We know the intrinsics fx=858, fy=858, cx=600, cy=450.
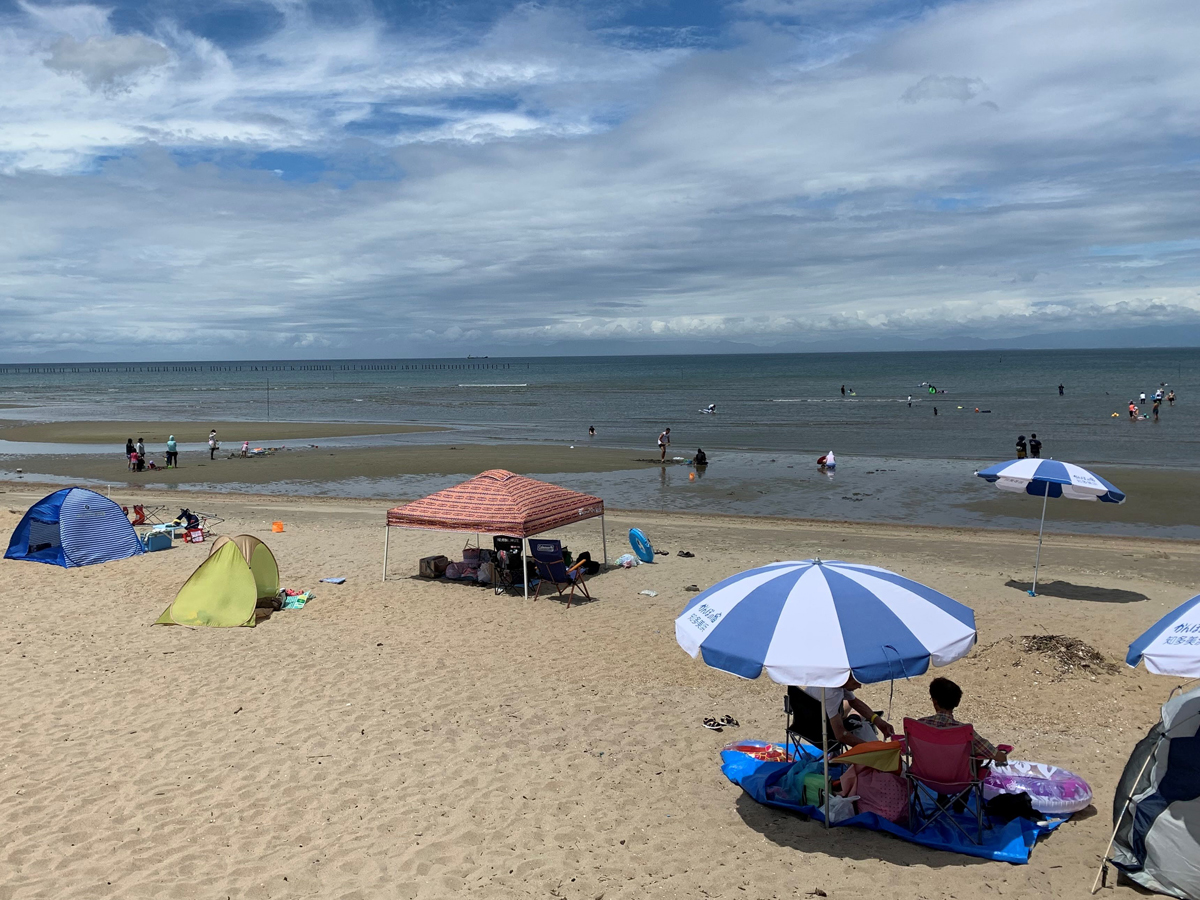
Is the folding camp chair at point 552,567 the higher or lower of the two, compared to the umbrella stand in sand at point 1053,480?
lower

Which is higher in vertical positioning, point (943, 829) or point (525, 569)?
point (525, 569)

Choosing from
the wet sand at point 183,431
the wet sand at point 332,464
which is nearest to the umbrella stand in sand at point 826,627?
the wet sand at point 332,464

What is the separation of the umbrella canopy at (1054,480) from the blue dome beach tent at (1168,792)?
22.8ft

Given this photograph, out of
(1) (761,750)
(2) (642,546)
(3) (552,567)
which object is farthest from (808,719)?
(2) (642,546)

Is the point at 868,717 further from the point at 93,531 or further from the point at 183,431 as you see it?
the point at 183,431

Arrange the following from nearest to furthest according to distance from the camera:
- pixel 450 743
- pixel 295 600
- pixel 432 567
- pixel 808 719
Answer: pixel 808 719 < pixel 450 743 < pixel 295 600 < pixel 432 567

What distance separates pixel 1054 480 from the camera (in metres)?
12.4

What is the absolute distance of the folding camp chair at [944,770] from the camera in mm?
6387

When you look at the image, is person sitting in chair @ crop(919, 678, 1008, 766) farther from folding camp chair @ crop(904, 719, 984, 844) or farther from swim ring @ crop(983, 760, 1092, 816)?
swim ring @ crop(983, 760, 1092, 816)

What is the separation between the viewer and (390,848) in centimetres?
639

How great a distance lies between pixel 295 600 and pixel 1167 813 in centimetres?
1161

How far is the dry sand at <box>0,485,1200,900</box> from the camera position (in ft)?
20.0

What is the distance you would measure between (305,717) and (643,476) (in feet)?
77.2

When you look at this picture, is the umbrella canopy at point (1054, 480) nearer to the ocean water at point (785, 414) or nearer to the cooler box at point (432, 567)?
the cooler box at point (432, 567)
